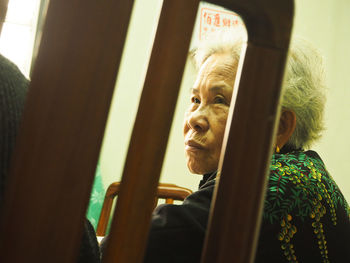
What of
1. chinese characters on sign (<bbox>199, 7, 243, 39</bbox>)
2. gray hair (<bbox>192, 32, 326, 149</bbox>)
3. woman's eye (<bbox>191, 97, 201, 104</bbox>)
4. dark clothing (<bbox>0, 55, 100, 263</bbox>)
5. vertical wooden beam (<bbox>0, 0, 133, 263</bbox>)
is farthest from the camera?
chinese characters on sign (<bbox>199, 7, 243, 39</bbox>)

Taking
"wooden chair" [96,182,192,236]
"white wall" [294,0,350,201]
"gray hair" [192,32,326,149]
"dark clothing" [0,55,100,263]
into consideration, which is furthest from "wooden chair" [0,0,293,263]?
"white wall" [294,0,350,201]

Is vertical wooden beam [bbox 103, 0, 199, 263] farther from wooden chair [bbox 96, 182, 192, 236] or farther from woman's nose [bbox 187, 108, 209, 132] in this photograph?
wooden chair [bbox 96, 182, 192, 236]

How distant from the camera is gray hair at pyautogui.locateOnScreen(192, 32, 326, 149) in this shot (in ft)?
3.07

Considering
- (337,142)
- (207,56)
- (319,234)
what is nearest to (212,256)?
(319,234)

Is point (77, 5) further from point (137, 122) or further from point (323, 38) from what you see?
point (323, 38)

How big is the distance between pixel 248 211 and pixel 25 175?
143mm

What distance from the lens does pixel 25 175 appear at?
0.67ft

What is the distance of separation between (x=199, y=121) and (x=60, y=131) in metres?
0.83

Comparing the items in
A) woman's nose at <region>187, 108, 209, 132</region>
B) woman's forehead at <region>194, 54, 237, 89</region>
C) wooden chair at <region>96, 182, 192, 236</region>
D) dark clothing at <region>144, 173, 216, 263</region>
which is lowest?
wooden chair at <region>96, 182, 192, 236</region>

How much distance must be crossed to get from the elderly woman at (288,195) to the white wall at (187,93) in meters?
1.32

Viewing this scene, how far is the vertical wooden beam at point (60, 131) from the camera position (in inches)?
8.0

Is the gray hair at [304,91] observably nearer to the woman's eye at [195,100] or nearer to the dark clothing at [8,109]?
the woman's eye at [195,100]

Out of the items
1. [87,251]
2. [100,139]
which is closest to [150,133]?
[100,139]

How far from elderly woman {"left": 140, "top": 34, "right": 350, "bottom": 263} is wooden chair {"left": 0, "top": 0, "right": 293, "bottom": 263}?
0.43 m
